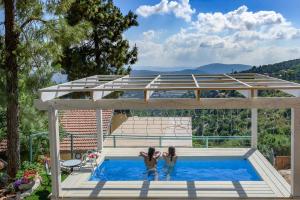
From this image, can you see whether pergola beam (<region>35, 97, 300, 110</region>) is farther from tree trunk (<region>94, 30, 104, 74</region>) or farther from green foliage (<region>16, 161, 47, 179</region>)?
tree trunk (<region>94, 30, 104, 74</region>)

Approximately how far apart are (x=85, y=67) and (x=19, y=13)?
14.3m

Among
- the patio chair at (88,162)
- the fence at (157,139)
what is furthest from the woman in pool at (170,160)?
the patio chair at (88,162)

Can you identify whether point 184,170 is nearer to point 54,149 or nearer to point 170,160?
point 170,160

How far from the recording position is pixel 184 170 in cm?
1395

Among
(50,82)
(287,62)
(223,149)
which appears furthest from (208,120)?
(287,62)

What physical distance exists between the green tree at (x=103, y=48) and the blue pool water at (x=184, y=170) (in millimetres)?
13246

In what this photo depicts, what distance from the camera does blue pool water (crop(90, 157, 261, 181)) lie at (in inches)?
511

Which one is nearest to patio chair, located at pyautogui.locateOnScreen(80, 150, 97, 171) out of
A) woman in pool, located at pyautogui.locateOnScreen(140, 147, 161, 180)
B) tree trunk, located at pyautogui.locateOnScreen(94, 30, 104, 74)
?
woman in pool, located at pyautogui.locateOnScreen(140, 147, 161, 180)

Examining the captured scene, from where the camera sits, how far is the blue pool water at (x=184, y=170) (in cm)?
1298

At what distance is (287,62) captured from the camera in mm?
43438

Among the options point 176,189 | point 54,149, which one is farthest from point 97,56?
point 176,189

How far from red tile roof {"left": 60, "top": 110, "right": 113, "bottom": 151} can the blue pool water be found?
630 cm

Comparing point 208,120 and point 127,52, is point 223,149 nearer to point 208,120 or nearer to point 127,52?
point 208,120

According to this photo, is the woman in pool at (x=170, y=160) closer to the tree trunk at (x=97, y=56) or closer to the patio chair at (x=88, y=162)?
the patio chair at (x=88, y=162)
